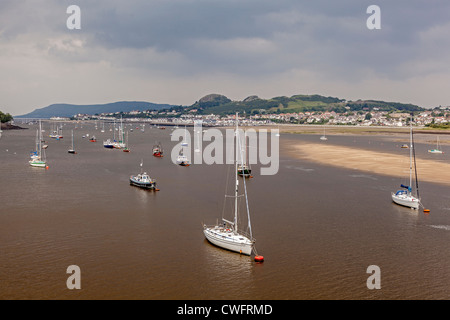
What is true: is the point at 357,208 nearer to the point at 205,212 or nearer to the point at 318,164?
the point at 205,212

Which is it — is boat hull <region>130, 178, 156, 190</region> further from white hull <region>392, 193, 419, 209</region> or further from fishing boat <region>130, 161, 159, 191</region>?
white hull <region>392, 193, 419, 209</region>

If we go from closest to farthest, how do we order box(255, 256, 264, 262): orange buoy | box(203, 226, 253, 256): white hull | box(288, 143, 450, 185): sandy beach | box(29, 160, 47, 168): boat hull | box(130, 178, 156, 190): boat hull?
box(255, 256, 264, 262): orange buoy → box(203, 226, 253, 256): white hull → box(130, 178, 156, 190): boat hull → box(288, 143, 450, 185): sandy beach → box(29, 160, 47, 168): boat hull

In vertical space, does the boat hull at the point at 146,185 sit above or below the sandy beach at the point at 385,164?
below

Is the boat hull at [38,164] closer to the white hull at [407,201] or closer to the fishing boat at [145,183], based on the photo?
the fishing boat at [145,183]

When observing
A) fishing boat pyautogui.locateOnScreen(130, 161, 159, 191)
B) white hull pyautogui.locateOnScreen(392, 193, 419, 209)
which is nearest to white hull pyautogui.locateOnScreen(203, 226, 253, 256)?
fishing boat pyautogui.locateOnScreen(130, 161, 159, 191)

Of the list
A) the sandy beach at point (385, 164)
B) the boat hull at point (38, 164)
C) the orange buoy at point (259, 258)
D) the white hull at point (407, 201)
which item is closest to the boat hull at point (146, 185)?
the orange buoy at point (259, 258)

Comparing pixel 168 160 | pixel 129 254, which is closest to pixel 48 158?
pixel 168 160
